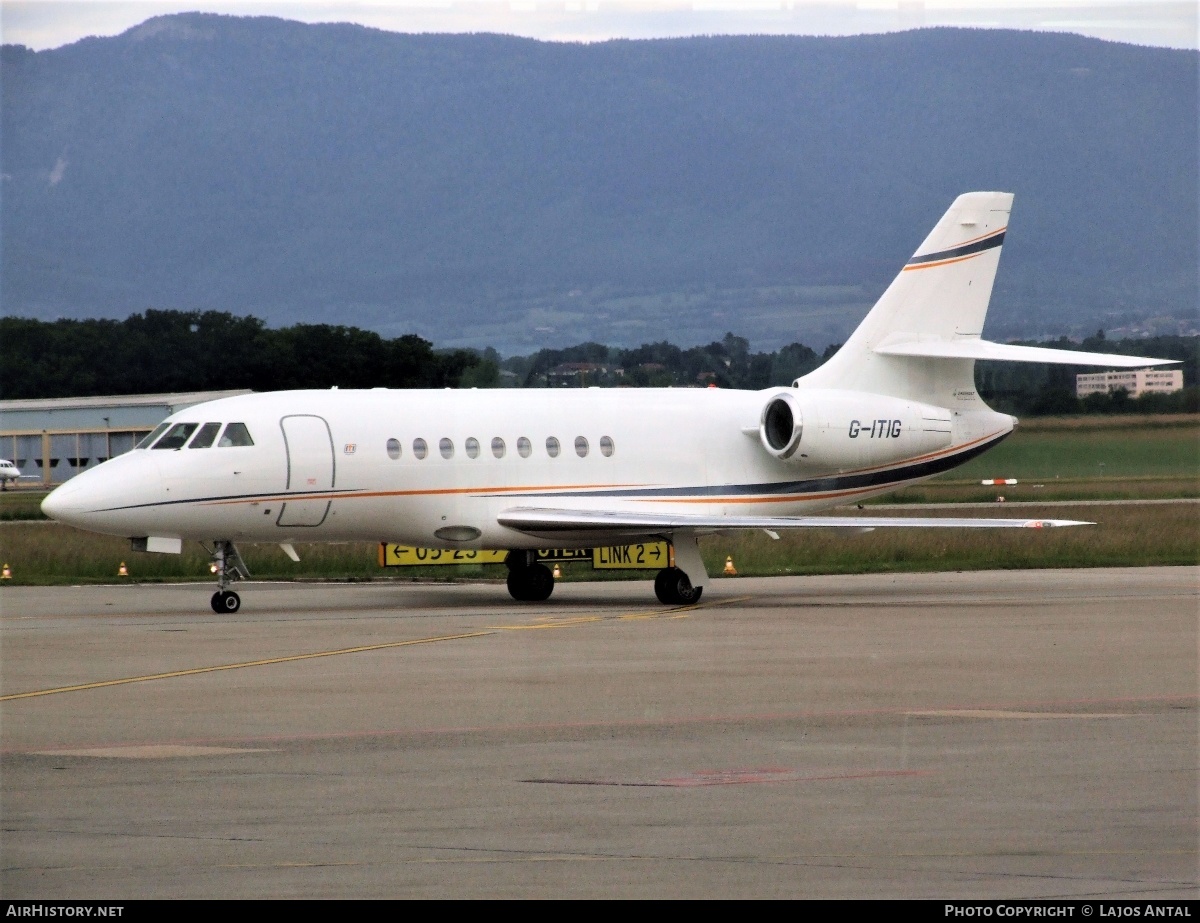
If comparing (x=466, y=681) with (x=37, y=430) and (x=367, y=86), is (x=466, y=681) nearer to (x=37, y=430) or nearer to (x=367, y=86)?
(x=37, y=430)

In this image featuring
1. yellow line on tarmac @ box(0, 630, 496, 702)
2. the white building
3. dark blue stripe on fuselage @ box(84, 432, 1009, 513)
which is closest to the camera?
yellow line on tarmac @ box(0, 630, 496, 702)

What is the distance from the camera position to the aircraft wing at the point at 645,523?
934 inches

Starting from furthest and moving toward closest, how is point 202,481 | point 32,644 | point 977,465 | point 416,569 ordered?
point 977,465
point 416,569
point 202,481
point 32,644

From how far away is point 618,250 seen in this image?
656 feet

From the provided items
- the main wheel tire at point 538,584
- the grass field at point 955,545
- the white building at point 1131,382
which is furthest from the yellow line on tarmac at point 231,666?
the white building at point 1131,382

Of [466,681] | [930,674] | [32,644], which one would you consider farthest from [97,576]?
[930,674]

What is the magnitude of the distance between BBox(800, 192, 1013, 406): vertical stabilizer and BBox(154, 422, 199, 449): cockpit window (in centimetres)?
1045

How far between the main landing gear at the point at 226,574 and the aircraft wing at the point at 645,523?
12.4 ft

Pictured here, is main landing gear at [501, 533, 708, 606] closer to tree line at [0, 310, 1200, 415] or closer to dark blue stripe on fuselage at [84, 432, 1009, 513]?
dark blue stripe on fuselage at [84, 432, 1009, 513]

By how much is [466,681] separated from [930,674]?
4193 mm

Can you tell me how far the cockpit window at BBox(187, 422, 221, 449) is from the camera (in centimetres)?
2339

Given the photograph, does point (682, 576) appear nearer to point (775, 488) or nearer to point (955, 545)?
point (775, 488)

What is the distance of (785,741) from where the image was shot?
11883 millimetres

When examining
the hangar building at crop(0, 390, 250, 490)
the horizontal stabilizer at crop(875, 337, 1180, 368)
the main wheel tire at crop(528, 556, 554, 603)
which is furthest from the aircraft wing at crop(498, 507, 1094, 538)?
the hangar building at crop(0, 390, 250, 490)
